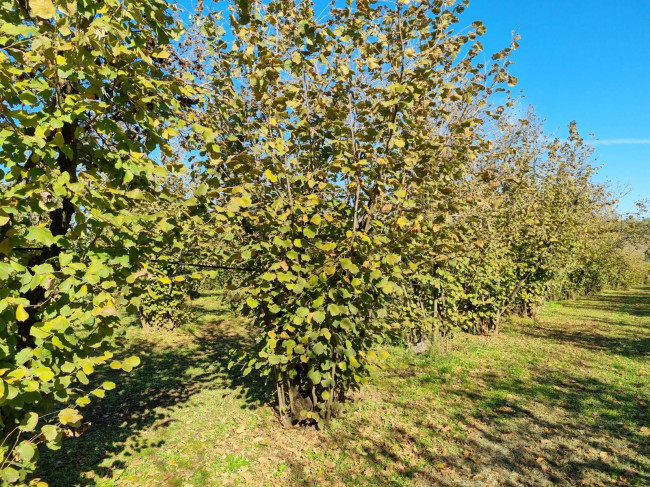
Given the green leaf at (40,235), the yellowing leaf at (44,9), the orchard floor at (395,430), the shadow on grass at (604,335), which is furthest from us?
the shadow on grass at (604,335)

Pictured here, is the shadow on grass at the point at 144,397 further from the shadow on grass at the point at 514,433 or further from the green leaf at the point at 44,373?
the green leaf at the point at 44,373

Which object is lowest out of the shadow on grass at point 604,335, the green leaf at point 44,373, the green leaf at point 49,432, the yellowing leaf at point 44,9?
the shadow on grass at point 604,335

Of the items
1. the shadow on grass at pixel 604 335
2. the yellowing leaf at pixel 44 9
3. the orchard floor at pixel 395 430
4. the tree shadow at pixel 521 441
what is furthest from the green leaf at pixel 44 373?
the shadow on grass at pixel 604 335

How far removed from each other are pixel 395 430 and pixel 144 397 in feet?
13.7

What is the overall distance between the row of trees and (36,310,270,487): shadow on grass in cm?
66

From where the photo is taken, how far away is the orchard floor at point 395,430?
4.04m

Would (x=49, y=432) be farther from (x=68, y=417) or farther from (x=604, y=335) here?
(x=604, y=335)

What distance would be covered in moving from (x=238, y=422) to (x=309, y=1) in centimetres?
547

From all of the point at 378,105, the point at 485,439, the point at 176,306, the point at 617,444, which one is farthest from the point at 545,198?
the point at 176,306

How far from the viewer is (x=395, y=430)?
4.96 metres

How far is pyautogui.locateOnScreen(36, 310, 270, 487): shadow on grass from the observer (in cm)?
404

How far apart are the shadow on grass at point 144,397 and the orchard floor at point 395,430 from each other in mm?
24

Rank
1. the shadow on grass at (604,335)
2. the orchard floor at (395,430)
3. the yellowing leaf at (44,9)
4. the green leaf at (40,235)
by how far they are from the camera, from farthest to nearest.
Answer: the shadow on grass at (604,335) → the orchard floor at (395,430) → the green leaf at (40,235) → the yellowing leaf at (44,9)

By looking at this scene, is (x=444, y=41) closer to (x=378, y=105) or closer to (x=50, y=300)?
(x=378, y=105)
